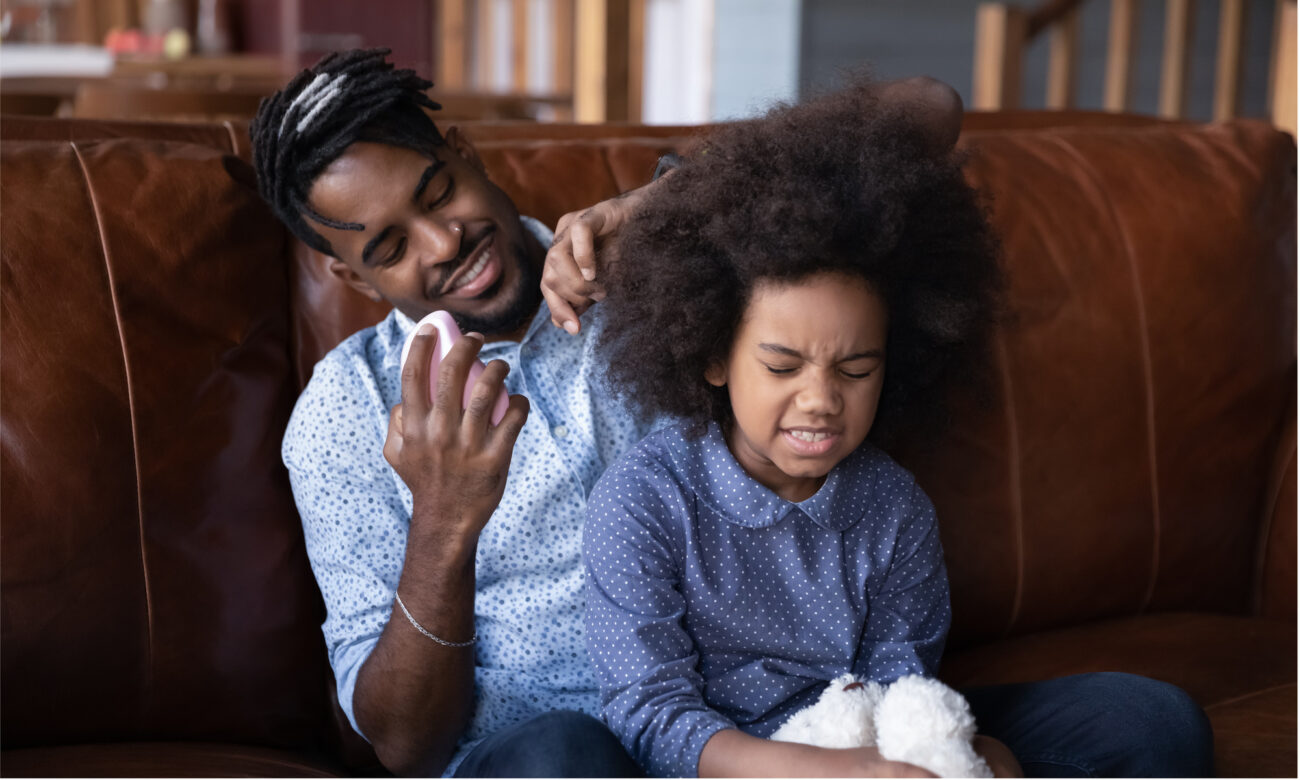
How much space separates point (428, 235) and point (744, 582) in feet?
1.72

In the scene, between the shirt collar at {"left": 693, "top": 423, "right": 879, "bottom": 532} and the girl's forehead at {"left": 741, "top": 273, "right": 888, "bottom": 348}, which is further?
the shirt collar at {"left": 693, "top": 423, "right": 879, "bottom": 532}

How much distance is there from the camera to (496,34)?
733cm

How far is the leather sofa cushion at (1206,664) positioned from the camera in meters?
1.45

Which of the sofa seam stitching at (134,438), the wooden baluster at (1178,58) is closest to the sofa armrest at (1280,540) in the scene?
the sofa seam stitching at (134,438)

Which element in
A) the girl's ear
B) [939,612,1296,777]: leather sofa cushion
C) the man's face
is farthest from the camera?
[939,612,1296,777]: leather sofa cushion

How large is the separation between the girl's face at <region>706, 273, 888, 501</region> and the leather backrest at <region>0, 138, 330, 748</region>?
0.66 m

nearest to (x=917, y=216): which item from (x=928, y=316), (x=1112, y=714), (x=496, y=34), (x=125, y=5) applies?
(x=928, y=316)

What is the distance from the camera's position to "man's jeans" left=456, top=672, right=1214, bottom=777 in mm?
1168

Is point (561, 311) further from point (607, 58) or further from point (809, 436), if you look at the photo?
point (607, 58)

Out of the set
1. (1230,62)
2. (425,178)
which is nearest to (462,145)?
(425,178)

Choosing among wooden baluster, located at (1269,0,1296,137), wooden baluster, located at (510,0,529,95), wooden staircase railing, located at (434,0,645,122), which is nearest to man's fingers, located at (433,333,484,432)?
wooden staircase railing, located at (434,0,645,122)

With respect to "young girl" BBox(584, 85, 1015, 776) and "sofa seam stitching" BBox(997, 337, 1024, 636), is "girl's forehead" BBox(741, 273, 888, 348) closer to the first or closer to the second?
"young girl" BBox(584, 85, 1015, 776)

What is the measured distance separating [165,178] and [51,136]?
0.73 feet

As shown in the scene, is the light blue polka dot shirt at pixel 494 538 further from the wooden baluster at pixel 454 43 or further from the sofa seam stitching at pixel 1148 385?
the wooden baluster at pixel 454 43
